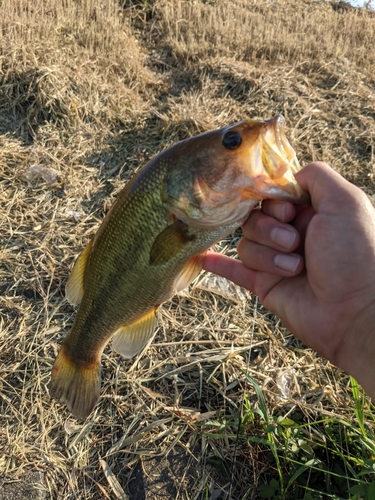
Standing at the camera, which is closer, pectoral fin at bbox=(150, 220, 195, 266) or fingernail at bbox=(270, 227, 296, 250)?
pectoral fin at bbox=(150, 220, 195, 266)

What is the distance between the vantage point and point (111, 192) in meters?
4.68

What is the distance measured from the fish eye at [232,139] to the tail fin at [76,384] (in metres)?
1.43

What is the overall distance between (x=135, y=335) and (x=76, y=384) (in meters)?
0.46

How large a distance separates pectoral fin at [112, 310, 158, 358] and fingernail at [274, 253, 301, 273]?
2.35 feet

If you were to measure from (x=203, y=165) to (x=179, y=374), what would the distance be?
1.89 metres

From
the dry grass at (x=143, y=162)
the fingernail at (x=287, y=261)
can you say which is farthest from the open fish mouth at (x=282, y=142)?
the dry grass at (x=143, y=162)

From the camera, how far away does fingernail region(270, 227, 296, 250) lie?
1.96 metres

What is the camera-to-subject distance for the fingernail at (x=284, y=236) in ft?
6.43

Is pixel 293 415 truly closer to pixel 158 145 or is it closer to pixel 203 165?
pixel 203 165

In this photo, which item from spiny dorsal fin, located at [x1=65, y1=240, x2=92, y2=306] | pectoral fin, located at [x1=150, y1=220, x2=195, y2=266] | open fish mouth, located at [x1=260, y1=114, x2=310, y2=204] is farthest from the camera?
spiny dorsal fin, located at [x1=65, y1=240, x2=92, y2=306]

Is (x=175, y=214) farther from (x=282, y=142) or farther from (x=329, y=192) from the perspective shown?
(x=329, y=192)

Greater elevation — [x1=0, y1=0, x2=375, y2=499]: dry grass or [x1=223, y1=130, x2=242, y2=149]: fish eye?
[x1=223, y1=130, x2=242, y2=149]: fish eye

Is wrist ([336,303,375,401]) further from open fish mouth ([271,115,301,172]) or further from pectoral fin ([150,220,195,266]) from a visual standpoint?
pectoral fin ([150,220,195,266])

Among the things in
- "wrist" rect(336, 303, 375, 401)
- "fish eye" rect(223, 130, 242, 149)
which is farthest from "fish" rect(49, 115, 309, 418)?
"wrist" rect(336, 303, 375, 401)
